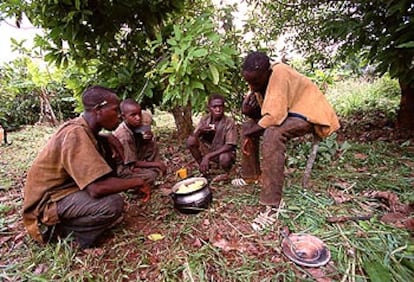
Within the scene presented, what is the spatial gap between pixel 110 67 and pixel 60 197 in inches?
88.7

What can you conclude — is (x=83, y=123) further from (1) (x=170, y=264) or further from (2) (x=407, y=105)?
(2) (x=407, y=105)

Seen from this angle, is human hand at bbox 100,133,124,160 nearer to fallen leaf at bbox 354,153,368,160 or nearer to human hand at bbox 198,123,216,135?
human hand at bbox 198,123,216,135

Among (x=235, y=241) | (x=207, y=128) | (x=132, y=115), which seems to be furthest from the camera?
(x=207, y=128)

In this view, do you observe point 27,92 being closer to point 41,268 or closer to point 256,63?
point 41,268

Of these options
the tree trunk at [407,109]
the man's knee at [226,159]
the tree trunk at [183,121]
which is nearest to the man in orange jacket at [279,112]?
the man's knee at [226,159]

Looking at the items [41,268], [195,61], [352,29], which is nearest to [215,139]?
[195,61]

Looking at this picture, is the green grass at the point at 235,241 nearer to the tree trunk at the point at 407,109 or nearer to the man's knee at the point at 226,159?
the man's knee at the point at 226,159

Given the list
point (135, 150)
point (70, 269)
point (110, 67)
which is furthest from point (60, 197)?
point (110, 67)

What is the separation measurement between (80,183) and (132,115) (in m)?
1.10

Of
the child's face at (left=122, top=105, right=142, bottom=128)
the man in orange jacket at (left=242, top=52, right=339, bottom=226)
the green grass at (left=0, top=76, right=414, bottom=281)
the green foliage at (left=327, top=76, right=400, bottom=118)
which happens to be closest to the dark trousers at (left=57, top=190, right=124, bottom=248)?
the green grass at (left=0, top=76, right=414, bottom=281)

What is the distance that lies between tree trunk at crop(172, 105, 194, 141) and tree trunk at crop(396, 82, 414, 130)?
2.91 m

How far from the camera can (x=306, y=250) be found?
1.96m

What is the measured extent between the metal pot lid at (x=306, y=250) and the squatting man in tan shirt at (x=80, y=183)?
43.0 inches

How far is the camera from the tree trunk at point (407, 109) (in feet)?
14.0
